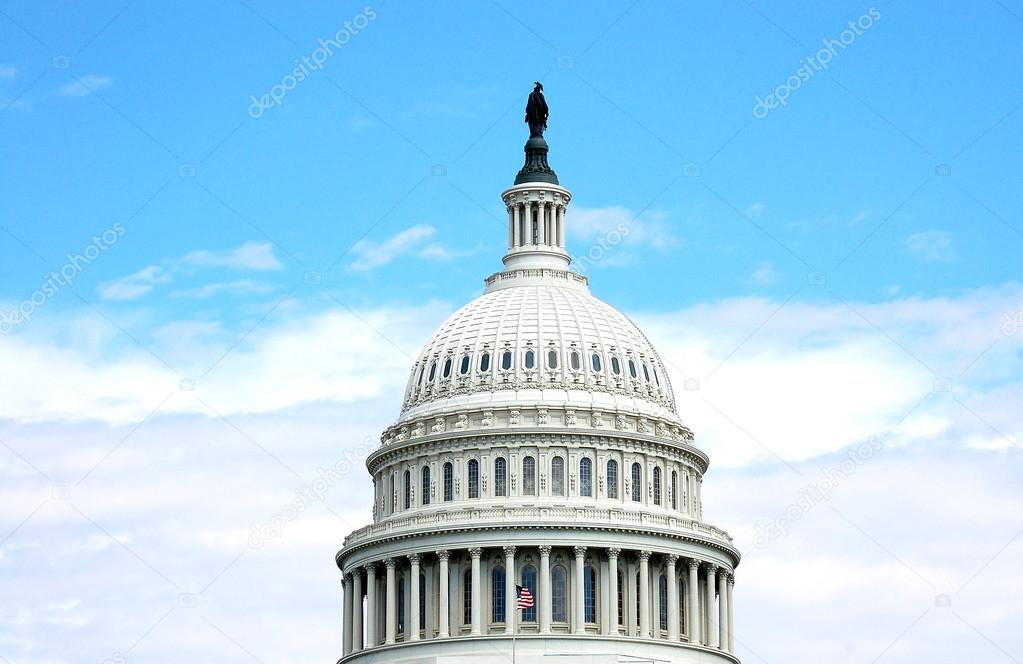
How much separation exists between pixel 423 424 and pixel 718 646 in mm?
23243

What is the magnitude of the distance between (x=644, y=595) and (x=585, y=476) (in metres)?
8.52

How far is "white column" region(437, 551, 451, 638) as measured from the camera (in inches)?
6043

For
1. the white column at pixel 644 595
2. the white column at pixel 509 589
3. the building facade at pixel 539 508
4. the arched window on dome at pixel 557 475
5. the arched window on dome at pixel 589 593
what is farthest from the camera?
the arched window on dome at pixel 557 475

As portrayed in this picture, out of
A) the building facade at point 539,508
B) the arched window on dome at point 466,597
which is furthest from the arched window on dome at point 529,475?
the arched window on dome at point 466,597

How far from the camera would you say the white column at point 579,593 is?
152m

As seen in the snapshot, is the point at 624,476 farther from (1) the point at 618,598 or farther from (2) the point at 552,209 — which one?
(2) the point at 552,209

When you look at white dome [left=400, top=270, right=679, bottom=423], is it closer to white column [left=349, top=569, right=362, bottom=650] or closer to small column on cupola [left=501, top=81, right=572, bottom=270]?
small column on cupola [left=501, top=81, right=572, bottom=270]

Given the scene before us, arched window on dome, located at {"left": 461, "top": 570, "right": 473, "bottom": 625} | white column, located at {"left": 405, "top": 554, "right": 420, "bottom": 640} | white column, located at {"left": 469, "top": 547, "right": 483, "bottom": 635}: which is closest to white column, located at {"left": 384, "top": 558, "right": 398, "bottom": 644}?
white column, located at {"left": 405, "top": 554, "right": 420, "bottom": 640}

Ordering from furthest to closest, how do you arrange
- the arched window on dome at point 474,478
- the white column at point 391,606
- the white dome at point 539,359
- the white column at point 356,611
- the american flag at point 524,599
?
the white dome at point 539,359
the white column at point 356,611
the arched window on dome at point 474,478
the white column at point 391,606
the american flag at point 524,599

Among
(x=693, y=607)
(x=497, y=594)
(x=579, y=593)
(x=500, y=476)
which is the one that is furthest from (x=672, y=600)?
(x=500, y=476)

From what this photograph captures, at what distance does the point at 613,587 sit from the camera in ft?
504

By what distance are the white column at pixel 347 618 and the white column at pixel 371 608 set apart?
0.91 meters

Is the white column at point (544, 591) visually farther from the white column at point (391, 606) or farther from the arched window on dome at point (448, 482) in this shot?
the white column at point (391, 606)

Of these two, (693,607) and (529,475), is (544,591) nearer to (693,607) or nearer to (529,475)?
(529,475)
